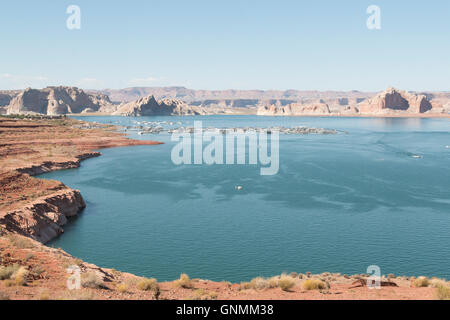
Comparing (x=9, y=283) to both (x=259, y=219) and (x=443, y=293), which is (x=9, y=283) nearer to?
(x=443, y=293)

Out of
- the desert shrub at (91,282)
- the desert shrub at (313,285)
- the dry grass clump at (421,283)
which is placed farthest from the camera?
the dry grass clump at (421,283)

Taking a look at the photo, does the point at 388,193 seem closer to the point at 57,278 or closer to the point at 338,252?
the point at 338,252

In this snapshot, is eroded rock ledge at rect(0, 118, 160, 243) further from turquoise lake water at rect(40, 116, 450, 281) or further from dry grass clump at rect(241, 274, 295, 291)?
dry grass clump at rect(241, 274, 295, 291)

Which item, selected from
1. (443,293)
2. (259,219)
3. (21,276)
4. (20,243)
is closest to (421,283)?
(443,293)

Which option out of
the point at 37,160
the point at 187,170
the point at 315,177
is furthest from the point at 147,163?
the point at 315,177

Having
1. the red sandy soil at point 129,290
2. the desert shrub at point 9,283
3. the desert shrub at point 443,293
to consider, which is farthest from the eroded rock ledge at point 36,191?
the desert shrub at point 443,293

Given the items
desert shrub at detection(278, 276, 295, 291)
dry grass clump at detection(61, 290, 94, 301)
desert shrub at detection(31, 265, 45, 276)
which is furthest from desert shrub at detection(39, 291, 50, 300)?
desert shrub at detection(278, 276, 295, 291)

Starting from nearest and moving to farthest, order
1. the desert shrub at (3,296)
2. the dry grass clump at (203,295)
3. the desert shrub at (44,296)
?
the desert shrub at (3,296), the desert shrub at (44,296), the dry grass clump at (203,295)

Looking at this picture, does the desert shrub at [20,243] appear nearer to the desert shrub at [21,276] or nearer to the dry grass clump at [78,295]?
the desert shrub at [21,276]

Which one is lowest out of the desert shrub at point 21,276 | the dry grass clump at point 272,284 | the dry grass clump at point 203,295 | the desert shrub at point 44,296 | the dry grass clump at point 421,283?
the dry grass clump at point 421,283

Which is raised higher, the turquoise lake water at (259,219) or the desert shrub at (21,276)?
the desert shrub at (21,276)
